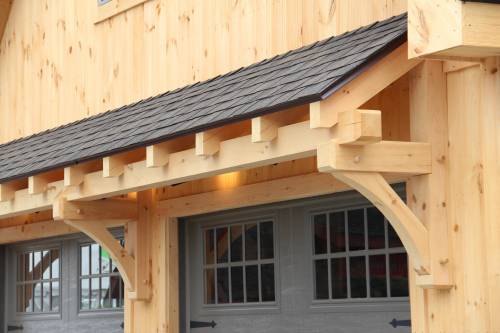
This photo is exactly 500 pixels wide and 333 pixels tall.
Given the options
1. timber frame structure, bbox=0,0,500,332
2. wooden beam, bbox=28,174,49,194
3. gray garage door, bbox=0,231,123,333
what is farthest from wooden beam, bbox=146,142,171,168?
gray garage door, bbox=0,231,123,333

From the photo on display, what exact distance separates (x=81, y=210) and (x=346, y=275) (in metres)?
2.20

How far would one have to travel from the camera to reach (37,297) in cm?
1116

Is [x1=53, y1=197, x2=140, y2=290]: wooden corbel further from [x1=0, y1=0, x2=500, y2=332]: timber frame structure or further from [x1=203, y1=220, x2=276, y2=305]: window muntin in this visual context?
[x1=0, y1=0, x2=500, y2=332]: timber frame structure

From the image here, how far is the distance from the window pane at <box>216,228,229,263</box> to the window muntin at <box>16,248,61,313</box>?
9.06 feet

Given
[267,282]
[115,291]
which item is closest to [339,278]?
[267,282]

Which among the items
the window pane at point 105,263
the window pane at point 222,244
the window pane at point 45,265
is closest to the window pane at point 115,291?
the window pane at point 105,263

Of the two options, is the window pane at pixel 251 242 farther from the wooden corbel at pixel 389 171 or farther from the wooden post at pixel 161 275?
the wooden corbel at pixel 389 171

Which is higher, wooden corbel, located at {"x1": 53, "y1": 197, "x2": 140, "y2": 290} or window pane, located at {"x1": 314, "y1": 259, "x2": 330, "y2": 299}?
wooden corbel, located at {"x1": 53, "y1": 197, "x2": 140, "y2": 290}

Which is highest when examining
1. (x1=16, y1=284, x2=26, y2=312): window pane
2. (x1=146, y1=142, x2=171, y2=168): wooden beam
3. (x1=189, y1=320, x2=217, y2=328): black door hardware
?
(x1=146, y1=142, x2=171, y2=168): wooden beam

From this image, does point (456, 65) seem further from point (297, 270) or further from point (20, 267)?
point (20, 267)

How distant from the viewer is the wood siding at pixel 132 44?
7359mm

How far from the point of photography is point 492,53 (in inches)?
218

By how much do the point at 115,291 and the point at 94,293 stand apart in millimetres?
413

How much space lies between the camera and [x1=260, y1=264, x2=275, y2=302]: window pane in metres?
7.89
